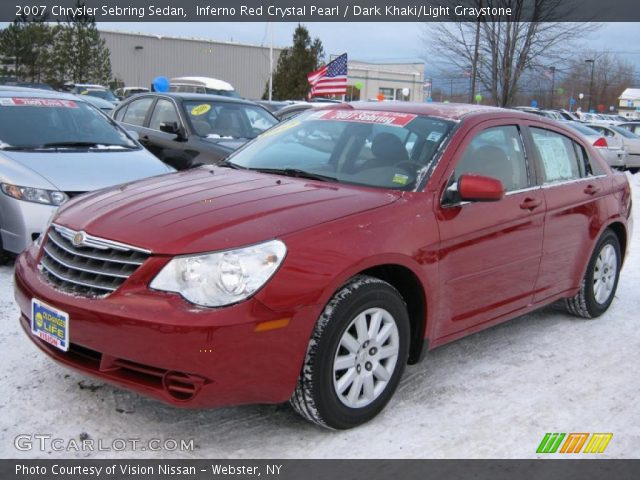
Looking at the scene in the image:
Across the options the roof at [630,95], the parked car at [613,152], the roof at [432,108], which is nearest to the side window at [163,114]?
the roof at [432,108]

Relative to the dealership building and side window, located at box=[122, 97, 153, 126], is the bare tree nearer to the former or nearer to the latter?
side window, located at box=[122, 97, 153, 126]

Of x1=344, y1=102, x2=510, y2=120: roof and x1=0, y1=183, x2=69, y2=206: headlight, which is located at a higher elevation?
x1=344, y1=102, x2=510, y2=120: roof

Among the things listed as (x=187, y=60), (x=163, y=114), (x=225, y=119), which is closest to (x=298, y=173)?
(x=225, y=119)

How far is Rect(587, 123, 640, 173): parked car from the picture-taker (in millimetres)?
20266

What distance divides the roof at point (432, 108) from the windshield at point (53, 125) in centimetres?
311

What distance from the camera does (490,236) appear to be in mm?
3887

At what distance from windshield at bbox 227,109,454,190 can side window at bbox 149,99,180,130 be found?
4615 mm

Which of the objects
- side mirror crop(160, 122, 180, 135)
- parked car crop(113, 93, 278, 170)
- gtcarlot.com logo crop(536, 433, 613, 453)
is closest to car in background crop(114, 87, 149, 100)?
parked car crop(113, 93, 278, 170)

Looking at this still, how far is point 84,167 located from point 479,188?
12.0 ft

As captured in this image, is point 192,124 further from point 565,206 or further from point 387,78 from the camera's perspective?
point 387,78

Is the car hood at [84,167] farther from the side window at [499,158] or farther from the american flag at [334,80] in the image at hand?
the american flag at [334,80]

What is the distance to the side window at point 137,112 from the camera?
942 cm
